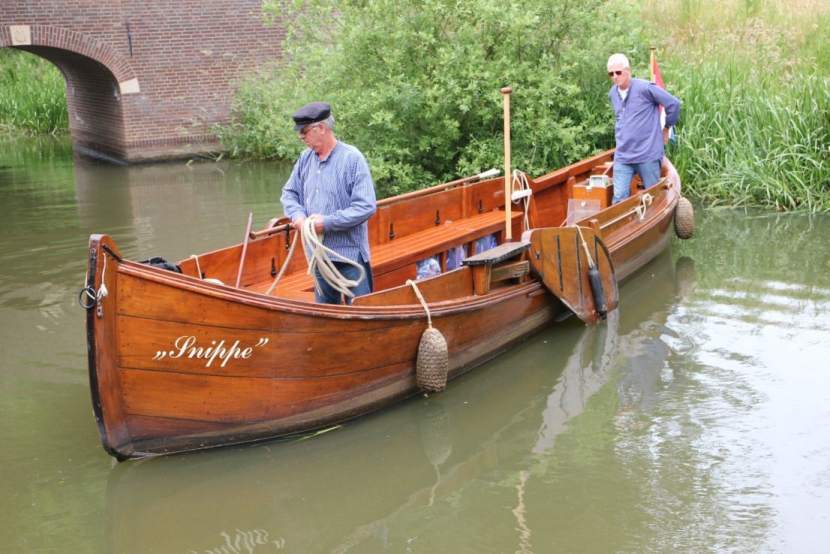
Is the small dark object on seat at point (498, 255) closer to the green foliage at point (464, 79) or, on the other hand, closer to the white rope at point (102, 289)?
the white rope at point (102, 289)

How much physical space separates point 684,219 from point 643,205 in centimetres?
86

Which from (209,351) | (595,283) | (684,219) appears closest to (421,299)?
(209,351)

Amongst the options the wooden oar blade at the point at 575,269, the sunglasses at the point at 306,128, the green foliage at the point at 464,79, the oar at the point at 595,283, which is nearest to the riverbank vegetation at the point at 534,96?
the green foliage at the point at 464,79

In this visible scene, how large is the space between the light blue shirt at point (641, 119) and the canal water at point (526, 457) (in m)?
1.22

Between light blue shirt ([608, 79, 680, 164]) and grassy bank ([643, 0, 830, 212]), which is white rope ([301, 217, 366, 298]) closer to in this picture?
light blue shirt ([608, 79, 680, 164])

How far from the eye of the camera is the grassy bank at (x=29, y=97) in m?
22.8

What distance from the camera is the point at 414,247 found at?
8062mm

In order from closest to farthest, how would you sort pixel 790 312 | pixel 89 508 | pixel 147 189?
pixel 89 508 → pixel 790 312 → pixel 147 189

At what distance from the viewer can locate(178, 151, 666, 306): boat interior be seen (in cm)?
690

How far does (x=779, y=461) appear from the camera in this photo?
574 cm

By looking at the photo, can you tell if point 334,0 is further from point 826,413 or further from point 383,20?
point 826,413

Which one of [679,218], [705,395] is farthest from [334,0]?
[705,395]

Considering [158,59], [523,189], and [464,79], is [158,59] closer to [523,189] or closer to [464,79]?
[464,79]

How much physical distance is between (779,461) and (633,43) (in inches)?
337
